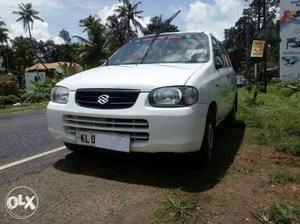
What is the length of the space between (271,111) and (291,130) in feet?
8.61

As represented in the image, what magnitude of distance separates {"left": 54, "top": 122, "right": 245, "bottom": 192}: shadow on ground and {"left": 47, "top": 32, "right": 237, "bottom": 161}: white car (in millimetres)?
223

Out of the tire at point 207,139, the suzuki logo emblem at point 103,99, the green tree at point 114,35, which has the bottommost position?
the tire at point 207,139

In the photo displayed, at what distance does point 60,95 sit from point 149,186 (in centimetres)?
155

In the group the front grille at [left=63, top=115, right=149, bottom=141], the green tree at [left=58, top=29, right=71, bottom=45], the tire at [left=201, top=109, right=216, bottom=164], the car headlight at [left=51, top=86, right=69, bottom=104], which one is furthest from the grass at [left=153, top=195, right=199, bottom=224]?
the green tree at [left=58, top=29, right=71, bottom=45]

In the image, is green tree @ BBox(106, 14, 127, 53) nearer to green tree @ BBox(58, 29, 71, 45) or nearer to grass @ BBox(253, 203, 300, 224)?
grass @ BBox(253, 203, 300, 224)

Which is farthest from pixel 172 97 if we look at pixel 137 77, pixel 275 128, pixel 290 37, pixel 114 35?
pixel 114 35

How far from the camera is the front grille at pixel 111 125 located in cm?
444

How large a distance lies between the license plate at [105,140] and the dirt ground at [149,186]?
361 mm

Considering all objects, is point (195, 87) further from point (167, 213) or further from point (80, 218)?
point (80, 218)

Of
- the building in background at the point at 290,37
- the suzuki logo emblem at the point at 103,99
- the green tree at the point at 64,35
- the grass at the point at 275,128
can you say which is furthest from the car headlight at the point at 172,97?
the green tree at the point at 64,35

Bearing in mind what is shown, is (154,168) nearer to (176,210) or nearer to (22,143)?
(176,210)

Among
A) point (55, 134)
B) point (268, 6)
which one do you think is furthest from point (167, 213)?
point (268, 6)

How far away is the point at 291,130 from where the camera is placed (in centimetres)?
754

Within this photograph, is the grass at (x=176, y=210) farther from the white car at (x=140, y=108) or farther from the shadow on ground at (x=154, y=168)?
the white car at (x=140, y=108)
